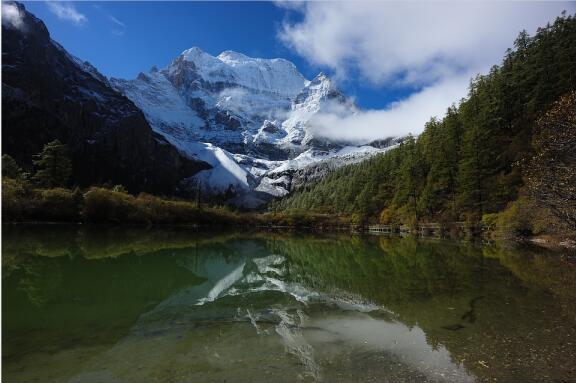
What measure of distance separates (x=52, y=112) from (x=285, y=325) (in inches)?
6734

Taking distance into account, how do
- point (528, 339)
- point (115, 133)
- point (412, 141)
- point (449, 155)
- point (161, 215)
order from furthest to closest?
point (115, 133)
point (412, 141)
point (161, 215)
point (449, 155)
point (528, 339)

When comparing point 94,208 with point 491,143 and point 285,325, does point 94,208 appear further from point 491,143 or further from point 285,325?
point 491,143

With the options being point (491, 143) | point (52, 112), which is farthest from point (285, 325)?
point (52, 112)

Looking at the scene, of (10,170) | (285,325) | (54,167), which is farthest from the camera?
(54,167)

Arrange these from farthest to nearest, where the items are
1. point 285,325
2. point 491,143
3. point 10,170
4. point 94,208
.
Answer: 1. point 94,208
2. point 10,170
3. point 491,143
4. point 285,325

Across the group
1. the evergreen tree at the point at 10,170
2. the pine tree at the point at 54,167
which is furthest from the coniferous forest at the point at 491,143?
the evergreen tree at the point at 10,170

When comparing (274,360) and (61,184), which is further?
(61,184)

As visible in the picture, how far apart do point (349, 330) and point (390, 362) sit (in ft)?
8.85

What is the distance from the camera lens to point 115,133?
7618 inches

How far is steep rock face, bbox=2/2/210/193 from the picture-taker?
444ft

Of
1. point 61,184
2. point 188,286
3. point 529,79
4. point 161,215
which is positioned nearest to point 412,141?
point 529,79

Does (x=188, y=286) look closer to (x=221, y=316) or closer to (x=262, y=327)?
(x=221, y=316)

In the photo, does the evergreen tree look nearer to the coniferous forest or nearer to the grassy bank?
the grassy bank

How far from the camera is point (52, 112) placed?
153 metres
